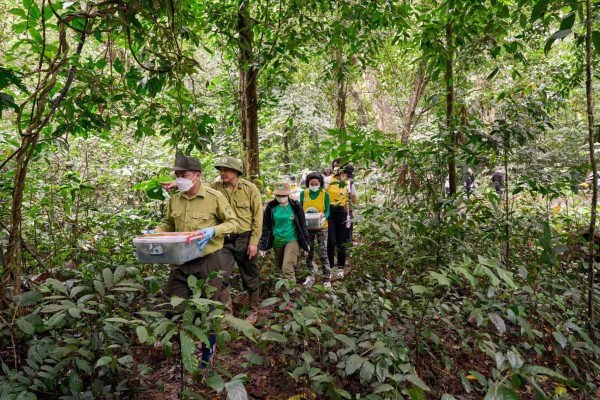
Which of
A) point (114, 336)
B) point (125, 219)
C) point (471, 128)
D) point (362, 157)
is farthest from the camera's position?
point (125, 219)

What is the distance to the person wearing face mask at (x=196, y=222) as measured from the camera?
342 centimetres

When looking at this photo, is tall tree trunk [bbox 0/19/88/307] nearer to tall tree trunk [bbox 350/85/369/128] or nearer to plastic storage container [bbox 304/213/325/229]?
plastic storage container [bbox 304/213/325/229]

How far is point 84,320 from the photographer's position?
3.08 m

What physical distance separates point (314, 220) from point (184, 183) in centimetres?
279

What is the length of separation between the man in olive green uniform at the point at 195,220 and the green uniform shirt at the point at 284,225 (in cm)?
158

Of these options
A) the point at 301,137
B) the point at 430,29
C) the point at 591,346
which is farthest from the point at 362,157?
the point at 301,137

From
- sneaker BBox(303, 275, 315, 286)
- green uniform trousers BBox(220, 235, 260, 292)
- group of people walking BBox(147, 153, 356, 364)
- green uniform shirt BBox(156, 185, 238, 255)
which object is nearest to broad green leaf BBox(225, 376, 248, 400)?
group of people walking BBox(147, 153, 356, 364)

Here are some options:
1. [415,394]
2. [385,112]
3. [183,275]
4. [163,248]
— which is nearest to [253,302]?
[183,275]

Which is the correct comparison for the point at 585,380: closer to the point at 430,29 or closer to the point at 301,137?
the point at 430,29

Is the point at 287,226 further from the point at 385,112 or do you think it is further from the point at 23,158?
the point at 385,112

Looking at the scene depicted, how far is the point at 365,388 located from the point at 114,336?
1.96 meters

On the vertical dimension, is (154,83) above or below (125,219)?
above

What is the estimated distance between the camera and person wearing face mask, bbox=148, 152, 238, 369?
3424mm

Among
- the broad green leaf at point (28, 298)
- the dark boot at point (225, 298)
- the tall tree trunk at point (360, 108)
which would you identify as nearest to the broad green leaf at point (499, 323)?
the dark boot at point (225, 298)
